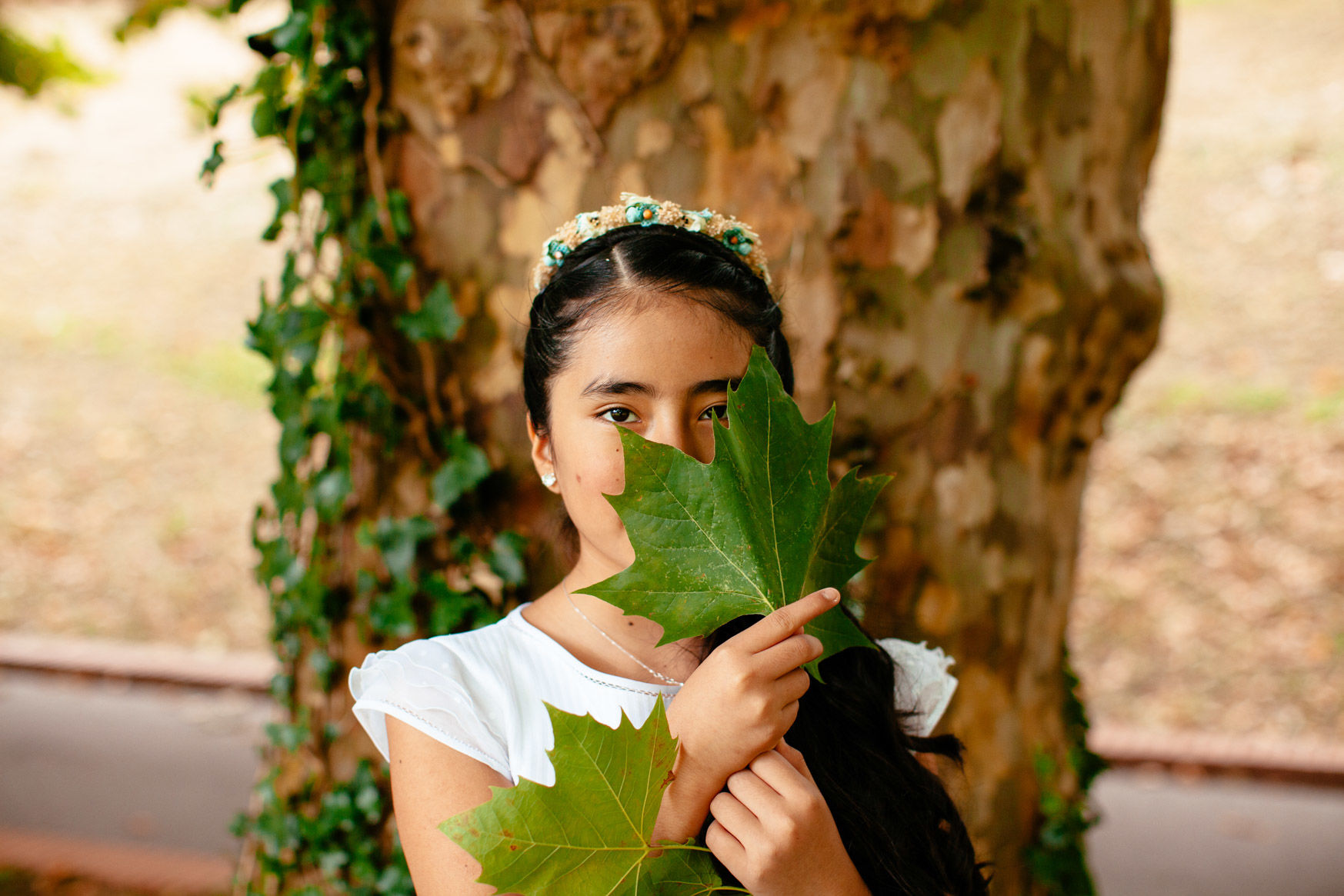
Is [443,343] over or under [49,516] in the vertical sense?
under

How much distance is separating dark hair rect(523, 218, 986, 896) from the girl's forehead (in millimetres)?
23

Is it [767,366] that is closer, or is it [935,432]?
[767,366]

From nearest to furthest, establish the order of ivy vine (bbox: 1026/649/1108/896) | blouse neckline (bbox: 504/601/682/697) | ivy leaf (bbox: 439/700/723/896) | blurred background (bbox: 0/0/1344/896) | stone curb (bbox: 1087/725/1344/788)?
ivy leaf (bbox: 439/700/723/896) < blouse neckline (bbox: 504/601/682/697) < ivy vine (bbox: 1026/649/1108/896) < stone curb (bbox: 1087/725/1344/788) < blurred background (bbox: 0/0/1344/896)

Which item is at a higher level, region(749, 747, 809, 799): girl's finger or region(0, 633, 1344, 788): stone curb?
region(0, 633, 1344, 788): stone curb

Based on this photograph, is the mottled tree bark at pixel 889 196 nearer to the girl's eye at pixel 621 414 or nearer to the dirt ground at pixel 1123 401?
the girl's eye at pixel 621 414

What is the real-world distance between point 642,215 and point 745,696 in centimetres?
78

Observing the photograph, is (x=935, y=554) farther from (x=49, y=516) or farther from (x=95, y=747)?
(x=49, y=516)

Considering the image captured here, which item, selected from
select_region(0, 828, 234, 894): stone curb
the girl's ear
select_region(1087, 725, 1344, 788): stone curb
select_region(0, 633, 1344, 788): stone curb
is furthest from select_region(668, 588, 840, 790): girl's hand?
select_region(1087, 725, 1344, 788): stone curb

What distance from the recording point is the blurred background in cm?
456

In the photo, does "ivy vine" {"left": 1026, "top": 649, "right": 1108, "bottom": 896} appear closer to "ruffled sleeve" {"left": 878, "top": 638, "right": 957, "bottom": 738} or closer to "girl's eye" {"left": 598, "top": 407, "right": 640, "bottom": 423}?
"ruffled sleeve" {"left": 878, "top": 638, "right": 957, "bottom": 738}

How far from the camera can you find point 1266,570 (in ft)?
18.2

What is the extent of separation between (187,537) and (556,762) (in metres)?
5.91

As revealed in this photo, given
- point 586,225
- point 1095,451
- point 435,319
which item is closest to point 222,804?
point 435,319

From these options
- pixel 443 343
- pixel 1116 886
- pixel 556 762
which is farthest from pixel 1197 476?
pixel 556 762
